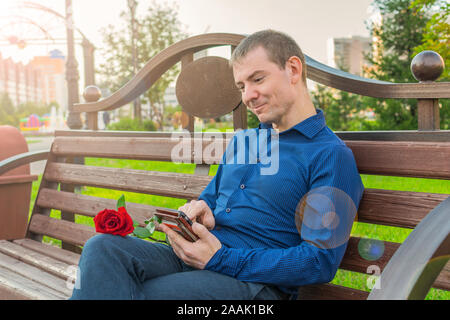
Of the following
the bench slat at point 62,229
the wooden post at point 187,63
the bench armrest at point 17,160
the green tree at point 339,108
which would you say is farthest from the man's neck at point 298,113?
the green tree at point 339,108

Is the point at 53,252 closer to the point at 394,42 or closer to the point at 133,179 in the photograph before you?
the point at 133,179

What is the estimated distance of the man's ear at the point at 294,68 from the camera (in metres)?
1.99

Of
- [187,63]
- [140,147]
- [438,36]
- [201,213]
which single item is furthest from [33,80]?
[201,213]

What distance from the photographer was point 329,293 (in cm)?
209

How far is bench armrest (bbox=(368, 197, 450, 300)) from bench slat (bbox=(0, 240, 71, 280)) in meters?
1.90

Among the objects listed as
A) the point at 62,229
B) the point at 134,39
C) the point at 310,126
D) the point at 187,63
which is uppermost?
the point at 134,39

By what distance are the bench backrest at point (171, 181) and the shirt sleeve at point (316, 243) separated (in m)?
0.20

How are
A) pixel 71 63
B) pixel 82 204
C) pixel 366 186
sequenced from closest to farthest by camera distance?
pixel 82 204, pixel 366 186, pixel 71 63

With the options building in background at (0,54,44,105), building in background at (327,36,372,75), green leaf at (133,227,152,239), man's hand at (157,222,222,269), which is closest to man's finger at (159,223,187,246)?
man's hand at (157,222,222,269)

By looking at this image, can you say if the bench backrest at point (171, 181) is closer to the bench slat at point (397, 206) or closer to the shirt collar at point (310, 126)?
the bench slat at point (397, 206)

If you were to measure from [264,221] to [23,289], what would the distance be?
51.1 inches

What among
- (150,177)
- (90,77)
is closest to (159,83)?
(90,77)
